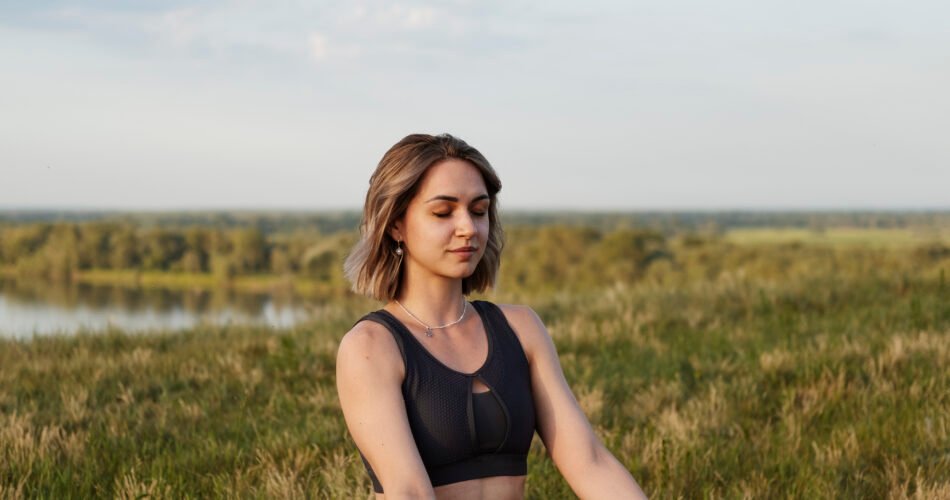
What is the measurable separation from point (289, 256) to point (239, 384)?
37.4m

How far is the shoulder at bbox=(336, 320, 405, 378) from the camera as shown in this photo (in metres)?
2.65

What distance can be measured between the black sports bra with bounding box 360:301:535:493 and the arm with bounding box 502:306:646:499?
0.20 metres

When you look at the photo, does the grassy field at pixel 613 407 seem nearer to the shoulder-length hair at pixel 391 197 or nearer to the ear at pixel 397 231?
the shoulder-length hair at pixel 391 197

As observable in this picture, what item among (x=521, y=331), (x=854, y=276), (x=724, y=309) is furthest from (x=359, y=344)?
(x=854, y=276)

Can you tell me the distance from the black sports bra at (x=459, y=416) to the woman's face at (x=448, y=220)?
9.8 inches

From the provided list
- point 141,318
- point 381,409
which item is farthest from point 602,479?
point 141,318

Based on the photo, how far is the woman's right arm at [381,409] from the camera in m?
2.56

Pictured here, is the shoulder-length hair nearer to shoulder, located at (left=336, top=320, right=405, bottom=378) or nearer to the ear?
the ear

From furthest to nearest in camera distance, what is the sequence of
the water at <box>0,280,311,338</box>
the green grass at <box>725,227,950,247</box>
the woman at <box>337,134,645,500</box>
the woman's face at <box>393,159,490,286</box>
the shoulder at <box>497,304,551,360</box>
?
the green grass at <box>725,227,950,247</box> < the water at <box>0,280,311,338</box> < the shoulder at <box>497,304,551,360</box> < the woman's face at <box>393,159,490,286</box> < the woman at <box>337,134,645,500</box>

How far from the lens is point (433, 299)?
9.55 ft

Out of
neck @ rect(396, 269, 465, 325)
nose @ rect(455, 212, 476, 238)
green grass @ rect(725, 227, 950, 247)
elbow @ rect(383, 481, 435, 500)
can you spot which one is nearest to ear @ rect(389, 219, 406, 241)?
neck @ rect(396, 269, 465, 325)

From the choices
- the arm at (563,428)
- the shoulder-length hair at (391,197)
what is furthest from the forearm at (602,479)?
the shoulder-length hair at (391,197)

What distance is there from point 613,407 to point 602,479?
3.02m

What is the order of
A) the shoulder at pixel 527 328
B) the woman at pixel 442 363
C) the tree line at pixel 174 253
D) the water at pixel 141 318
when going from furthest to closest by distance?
the tree line at pixel 174 253 → the water at pixel 141 318 → the shoulder at pixel 527 328 → the woman at pixel 442 363
